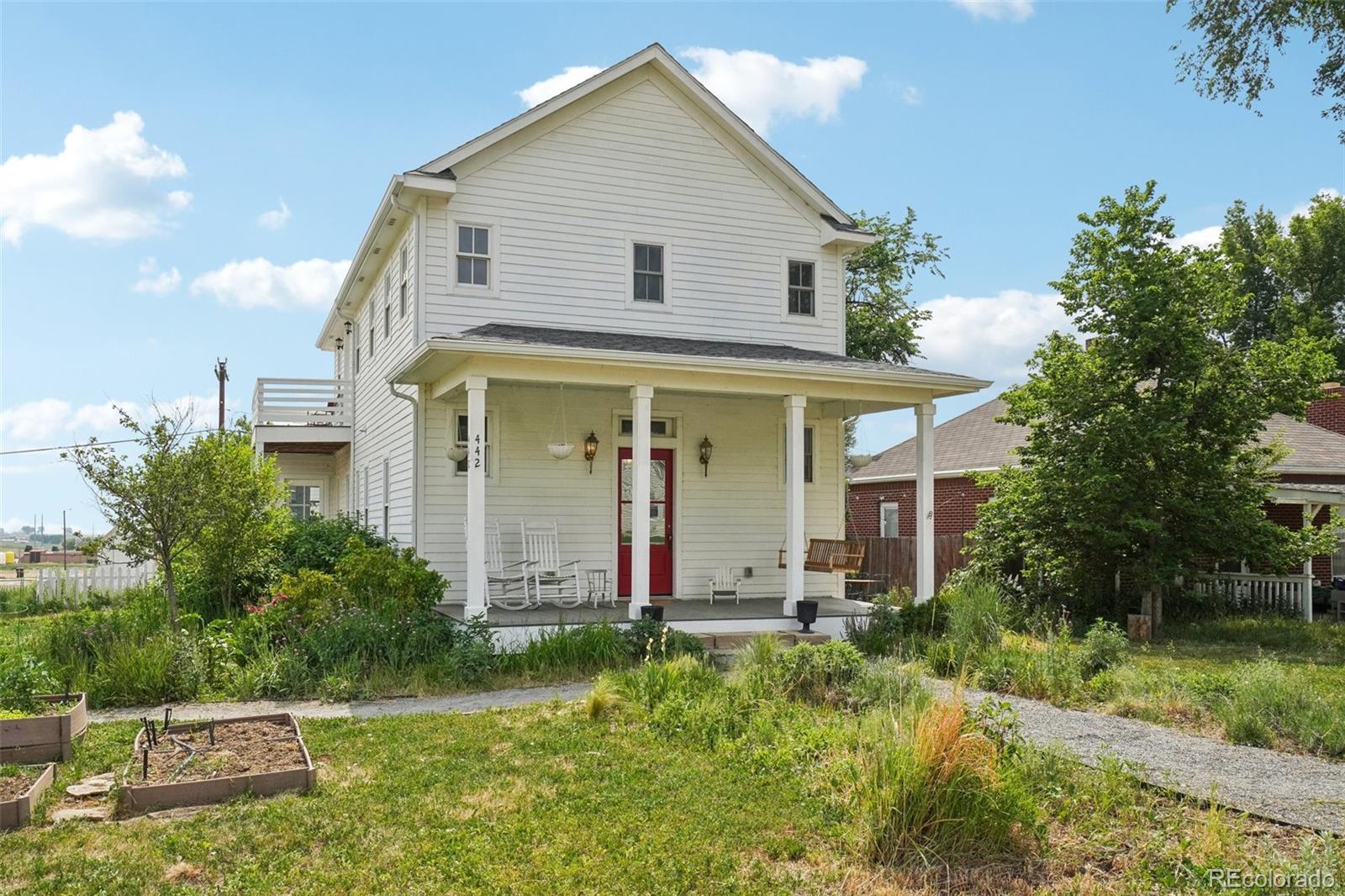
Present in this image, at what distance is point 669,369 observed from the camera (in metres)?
11.6

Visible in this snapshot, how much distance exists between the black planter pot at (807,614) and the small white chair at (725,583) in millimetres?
1776

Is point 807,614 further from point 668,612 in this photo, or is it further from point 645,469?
point 645,469

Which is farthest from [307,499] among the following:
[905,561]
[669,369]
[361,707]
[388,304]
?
[361,707]

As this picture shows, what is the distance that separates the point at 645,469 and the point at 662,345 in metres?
2.26

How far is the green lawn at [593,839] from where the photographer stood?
454cm

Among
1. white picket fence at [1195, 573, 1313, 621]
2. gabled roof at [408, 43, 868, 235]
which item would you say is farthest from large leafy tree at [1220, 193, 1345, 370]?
gabled roof at [408, 43, 868, 235]

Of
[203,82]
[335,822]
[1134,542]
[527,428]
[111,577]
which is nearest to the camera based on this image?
[335,822]

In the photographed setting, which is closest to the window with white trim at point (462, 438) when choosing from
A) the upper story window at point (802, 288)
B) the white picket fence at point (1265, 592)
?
the upper story window at point (802, 288)

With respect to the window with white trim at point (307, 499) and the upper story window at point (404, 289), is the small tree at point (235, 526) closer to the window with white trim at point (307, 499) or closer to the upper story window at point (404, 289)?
the upper story window at point (404, 289)

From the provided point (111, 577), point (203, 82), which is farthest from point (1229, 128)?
point (111, 577)

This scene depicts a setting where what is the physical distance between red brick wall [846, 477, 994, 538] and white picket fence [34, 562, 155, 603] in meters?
16.1

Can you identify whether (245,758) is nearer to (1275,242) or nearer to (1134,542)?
(1134,542)

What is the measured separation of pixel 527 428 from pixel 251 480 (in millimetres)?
3531

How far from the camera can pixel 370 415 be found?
16.7 meters
